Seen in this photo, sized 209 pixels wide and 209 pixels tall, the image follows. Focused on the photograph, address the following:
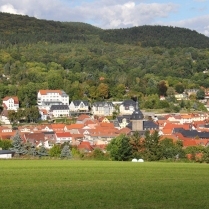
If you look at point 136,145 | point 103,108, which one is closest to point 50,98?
point 103,108

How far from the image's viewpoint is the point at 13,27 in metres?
135

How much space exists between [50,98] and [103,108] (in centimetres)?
794

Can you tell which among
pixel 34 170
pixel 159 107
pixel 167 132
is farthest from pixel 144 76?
pixel 34 170

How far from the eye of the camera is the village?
45719 mm

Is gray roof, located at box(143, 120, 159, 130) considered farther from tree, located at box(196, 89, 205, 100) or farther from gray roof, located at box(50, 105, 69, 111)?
tree, located at box(196, 89, 205, 100)

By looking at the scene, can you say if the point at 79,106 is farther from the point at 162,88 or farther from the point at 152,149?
the point at 152,149

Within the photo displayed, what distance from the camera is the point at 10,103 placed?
210 feet

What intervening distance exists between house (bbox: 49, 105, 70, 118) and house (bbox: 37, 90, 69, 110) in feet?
4.46

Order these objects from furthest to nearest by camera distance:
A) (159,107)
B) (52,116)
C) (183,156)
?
(159,107)
(52,116)
(183,156)

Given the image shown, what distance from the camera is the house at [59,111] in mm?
65688

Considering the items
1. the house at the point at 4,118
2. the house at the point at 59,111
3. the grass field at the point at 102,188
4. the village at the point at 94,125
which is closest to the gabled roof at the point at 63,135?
the village at the point at 94,125

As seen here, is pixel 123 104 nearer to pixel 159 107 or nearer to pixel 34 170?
pixel 159 107

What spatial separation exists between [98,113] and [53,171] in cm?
5039

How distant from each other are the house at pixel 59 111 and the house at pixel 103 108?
12.5ft
